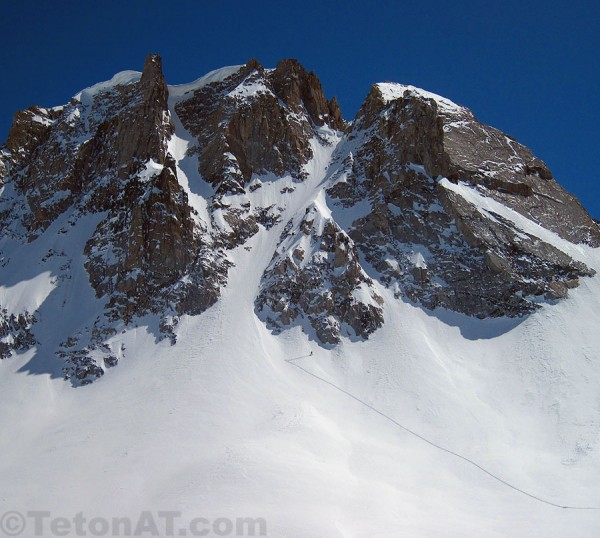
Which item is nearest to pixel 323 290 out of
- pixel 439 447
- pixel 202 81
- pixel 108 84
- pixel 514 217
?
pixel 439 447

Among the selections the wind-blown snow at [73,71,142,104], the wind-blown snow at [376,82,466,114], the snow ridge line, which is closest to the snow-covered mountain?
the snow ridge line

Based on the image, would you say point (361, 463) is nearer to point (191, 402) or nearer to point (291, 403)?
point (291, 403)

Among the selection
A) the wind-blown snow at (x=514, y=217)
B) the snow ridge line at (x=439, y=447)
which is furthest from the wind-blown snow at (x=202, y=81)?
the snow ridge line at (x=439, y=447)

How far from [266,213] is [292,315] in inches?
746

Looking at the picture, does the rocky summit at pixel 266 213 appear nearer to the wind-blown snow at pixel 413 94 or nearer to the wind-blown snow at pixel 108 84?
the wind-blown snow at pixel 413 94

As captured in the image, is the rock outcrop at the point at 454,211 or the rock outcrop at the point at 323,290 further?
the rock outcrop at the point at 454,211

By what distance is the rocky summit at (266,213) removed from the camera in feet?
186

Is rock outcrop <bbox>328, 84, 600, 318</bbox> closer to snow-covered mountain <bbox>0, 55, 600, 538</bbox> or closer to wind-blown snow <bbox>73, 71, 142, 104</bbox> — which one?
snow-covered mountain <bbox>0, 55, 600, 538</bbox>

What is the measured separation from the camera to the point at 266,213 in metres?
69.8

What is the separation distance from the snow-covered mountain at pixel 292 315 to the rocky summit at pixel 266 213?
30cm

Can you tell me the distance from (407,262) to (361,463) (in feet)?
89.1

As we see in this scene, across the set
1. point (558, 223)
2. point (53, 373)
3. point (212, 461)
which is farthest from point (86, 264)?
point (558, 223)

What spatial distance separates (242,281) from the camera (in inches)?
2370

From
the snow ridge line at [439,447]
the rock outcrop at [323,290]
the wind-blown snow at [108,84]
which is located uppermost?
the wind-blown snow at [108,84]
